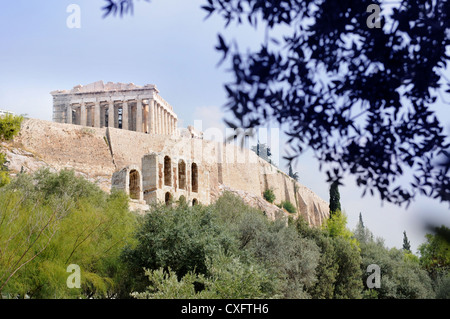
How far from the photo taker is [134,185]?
29.8 meters

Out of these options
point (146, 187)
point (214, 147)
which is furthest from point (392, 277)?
point (214, 147)

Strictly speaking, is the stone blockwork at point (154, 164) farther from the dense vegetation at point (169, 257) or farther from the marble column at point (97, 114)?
the marble column at point (97, 114)

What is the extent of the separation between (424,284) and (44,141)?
33.7 meters

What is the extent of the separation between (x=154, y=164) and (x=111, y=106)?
93.8 ft

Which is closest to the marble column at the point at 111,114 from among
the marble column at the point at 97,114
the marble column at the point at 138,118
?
the marble column at the point at 97,114

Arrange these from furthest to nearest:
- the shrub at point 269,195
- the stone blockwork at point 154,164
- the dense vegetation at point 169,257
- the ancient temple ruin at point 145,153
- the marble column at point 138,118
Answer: the shrub at point 269,195 < the marble column at point 138,118 < the ancient temple ruin at point 145,153 < the stone blockwork at point 154,164 < the dense vegetation at point 169,257

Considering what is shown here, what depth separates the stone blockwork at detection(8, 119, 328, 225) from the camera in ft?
102

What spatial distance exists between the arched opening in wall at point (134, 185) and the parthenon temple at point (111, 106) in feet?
86.2

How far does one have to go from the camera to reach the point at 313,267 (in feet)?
62.0

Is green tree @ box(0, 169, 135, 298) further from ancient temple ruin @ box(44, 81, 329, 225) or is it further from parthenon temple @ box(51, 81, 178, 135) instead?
parthenon temple @ box(51, 81, 178, 135)

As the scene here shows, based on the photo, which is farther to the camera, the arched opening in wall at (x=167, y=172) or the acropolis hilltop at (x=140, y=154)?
the arched opening in wall at (x=167, y=172)

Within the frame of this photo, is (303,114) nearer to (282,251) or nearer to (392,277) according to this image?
(282,251)

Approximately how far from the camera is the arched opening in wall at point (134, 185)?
2952cm

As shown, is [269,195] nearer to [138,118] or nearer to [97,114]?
[138,118]
